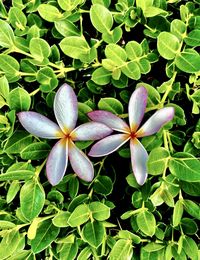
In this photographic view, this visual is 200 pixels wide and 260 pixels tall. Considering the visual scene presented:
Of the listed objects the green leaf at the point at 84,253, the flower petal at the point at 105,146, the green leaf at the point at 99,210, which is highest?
the flower petal at the point at 105,146

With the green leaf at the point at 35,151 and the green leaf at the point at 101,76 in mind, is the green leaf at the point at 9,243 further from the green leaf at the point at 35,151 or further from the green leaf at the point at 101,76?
the green leaf at the point at 101,76

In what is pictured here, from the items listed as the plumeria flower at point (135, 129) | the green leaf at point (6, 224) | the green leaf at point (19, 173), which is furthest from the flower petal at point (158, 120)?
the green leaf at point (6, 224)

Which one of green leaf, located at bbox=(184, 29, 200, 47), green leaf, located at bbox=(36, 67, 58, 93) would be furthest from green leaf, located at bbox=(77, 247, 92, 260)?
green leaf, located at bbox=(184, 29, 200, 47)

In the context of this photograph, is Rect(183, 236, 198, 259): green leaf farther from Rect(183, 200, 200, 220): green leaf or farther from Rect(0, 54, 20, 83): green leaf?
Rect(0, 54, 20, 83): green leaf

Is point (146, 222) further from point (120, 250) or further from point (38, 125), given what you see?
point (38, 125)

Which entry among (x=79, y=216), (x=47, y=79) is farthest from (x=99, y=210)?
(x=47, y=79)

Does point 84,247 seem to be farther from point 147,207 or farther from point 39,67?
point 39,67
